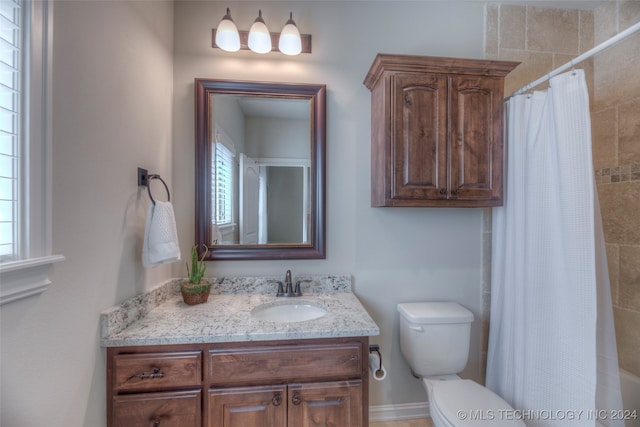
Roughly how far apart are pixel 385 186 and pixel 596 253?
0.99 m

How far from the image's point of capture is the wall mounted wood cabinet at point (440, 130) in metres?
1.43

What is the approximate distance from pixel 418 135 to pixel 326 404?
53.8 inches

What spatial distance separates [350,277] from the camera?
65.7 inches

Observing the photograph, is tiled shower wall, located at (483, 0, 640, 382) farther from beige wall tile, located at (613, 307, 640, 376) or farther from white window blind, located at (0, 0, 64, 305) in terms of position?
white window blind, located at (0, 0, 64, 305)

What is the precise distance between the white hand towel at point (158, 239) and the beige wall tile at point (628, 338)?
2.53 metres

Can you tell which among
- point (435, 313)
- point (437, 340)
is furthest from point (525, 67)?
point (437, 340)

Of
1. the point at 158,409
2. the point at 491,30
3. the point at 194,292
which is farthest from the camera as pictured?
the point at 491,30

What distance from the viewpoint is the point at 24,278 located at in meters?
0.71

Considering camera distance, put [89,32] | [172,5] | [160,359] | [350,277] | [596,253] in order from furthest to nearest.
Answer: [350,277] → [172,5] → [596,253] → [160,359] → [89,32]

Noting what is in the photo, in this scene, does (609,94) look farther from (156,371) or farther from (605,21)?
(156,371)

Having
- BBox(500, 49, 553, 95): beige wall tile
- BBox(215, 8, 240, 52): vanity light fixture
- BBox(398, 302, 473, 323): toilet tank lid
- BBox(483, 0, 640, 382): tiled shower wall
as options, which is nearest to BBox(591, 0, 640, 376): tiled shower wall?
BBox(483, 0, 640, 382): tiled shower wall

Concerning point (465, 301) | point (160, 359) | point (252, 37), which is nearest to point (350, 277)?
point (465, 301)

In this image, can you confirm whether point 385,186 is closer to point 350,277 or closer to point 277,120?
point 350,277

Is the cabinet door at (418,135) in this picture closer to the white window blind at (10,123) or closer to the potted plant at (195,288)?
the potted plant at (195,288)
